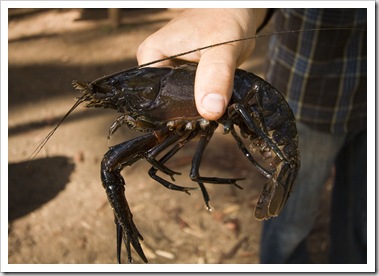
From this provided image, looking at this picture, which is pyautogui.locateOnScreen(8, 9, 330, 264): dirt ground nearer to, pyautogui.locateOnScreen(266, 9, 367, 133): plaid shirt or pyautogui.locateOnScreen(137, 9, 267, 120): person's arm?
pyautogui.locateOnScreen(266, 9, 367, 133): plaid shirt

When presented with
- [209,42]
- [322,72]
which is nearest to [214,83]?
[209,42]

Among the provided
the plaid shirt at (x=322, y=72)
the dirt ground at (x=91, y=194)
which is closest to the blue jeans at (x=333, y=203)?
the plaid shirt at (x=322, y=72)

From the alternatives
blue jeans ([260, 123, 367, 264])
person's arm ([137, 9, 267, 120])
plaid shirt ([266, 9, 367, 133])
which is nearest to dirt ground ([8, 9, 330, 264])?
blue jeans ([260, 123, 367, 264])

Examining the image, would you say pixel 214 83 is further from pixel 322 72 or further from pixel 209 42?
pixel 322 72

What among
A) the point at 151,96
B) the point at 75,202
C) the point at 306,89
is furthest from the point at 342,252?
the point at 151,96

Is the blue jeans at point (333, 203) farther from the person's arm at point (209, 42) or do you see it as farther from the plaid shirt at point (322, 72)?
the person's arm at point (209, 42)
